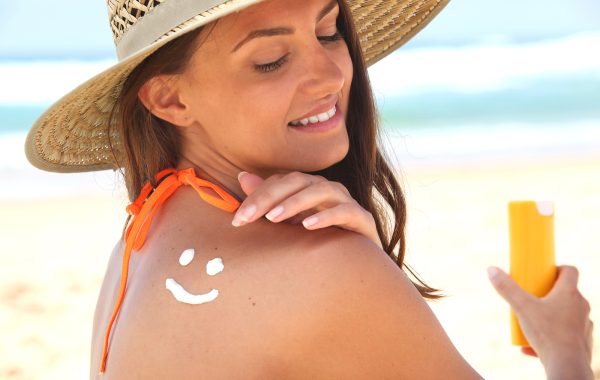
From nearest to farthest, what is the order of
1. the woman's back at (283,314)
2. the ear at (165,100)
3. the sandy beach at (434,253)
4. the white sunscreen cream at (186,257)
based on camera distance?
the woman's back at (283,314) → the white sunscreen cream at (186,257) → the ear at (165,100) → the sandy beach at (434,253)

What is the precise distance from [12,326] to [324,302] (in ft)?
16.2

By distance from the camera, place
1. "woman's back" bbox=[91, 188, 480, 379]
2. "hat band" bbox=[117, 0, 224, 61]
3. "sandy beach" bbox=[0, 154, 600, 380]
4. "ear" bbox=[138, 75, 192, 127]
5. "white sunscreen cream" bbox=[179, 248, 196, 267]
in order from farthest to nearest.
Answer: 1. "sandy beach" bbox=[0, 154, 600, 380]
2. "ear" bbox=[138, 75, 192, 127]
3. "hat band" bbox=[117, 0, 224, 61]
4. "white sunscreen cream" bbox=[179, 248, 196, 267]
5. "woman's back" bbox=[91, 188, 480, 379]

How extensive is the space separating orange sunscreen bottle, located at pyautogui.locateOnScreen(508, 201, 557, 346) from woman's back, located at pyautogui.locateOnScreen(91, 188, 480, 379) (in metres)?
0.37

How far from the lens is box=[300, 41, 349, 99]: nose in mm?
2139

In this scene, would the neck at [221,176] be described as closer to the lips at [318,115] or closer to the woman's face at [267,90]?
the woman's face at [267,90]

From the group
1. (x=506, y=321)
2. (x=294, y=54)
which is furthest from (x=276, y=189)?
(x=506, y=321)

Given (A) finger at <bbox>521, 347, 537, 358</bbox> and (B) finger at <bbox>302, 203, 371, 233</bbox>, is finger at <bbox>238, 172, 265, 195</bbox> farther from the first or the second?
(A) finger at <bbox>521, 347, 537, 358</bbox>

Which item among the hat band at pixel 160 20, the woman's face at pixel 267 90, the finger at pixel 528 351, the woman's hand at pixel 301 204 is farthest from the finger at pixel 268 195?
the finger at pixel 528 351

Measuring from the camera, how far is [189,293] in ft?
6.15

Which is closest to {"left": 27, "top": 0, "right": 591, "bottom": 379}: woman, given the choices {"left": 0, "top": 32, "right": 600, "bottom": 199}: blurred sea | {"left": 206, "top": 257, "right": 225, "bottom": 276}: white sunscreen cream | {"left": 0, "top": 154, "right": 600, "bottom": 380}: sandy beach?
{"left": 206, "top": 257, "right": 225, "bottom": 276}: white sunscreen cream

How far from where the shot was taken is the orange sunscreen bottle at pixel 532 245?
2111 mm

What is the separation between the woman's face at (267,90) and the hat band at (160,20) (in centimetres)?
10

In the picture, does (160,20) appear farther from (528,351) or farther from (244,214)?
(528,351)

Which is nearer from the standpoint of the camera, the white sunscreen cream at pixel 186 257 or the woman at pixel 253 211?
the woman at pixel 253 211
